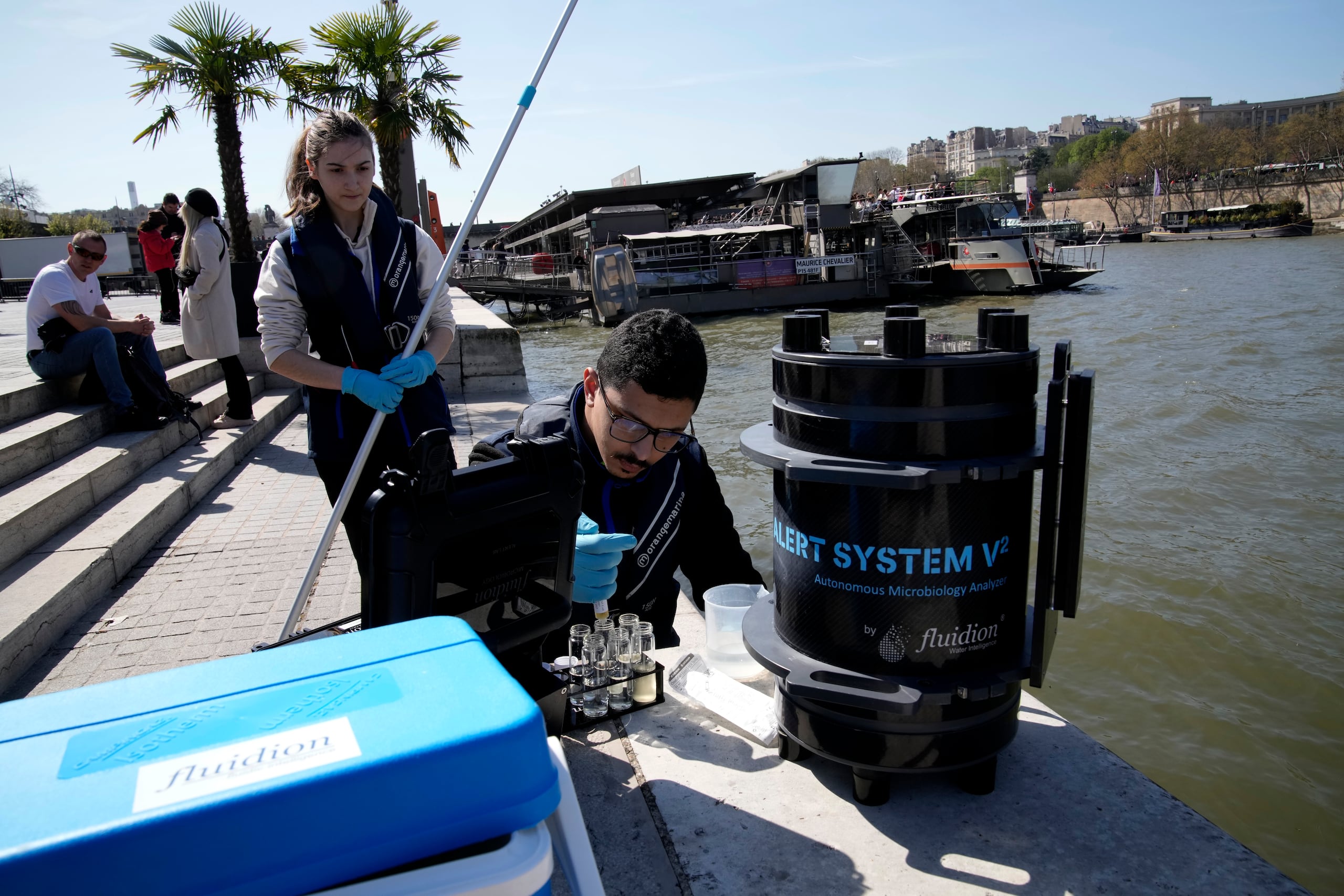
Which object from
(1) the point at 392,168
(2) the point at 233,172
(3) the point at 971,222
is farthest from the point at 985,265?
(2) the point at 233,172

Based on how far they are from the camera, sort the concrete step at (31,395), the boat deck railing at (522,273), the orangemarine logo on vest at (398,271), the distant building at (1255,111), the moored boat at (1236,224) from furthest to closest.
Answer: the distant building at (1255,111), the moored boat at (1236,224), the boat deck railing at (522,273), the concrete step at (31,395), the orangemarine logo on vest at (398,271)

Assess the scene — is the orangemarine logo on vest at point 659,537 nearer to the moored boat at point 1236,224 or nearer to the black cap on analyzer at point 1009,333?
the black cap on analyzer at point 1009,333

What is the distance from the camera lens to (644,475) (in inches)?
101

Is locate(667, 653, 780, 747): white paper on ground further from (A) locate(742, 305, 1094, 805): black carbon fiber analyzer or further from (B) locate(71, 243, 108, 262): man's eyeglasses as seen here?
(B) locate(71, 243, 108, 262): man's eyeglasses

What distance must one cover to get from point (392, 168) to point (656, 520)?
13.7 meters

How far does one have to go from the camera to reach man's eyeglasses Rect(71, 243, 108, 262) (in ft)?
21.1

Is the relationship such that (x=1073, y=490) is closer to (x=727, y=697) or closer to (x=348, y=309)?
(x=727, y=697)

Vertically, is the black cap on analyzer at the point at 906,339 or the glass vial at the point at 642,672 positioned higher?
the black cap on analyzer at the point at 906,339

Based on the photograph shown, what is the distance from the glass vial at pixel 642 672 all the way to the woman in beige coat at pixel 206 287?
6.23 metres

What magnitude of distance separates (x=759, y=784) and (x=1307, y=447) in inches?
445

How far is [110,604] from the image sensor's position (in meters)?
4.27

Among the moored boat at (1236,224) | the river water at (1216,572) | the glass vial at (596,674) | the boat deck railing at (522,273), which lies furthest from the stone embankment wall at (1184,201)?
the glass vial at (596,674)

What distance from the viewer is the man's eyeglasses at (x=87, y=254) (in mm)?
6418

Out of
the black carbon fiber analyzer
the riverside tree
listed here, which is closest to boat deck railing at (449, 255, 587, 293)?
the riverside tree
